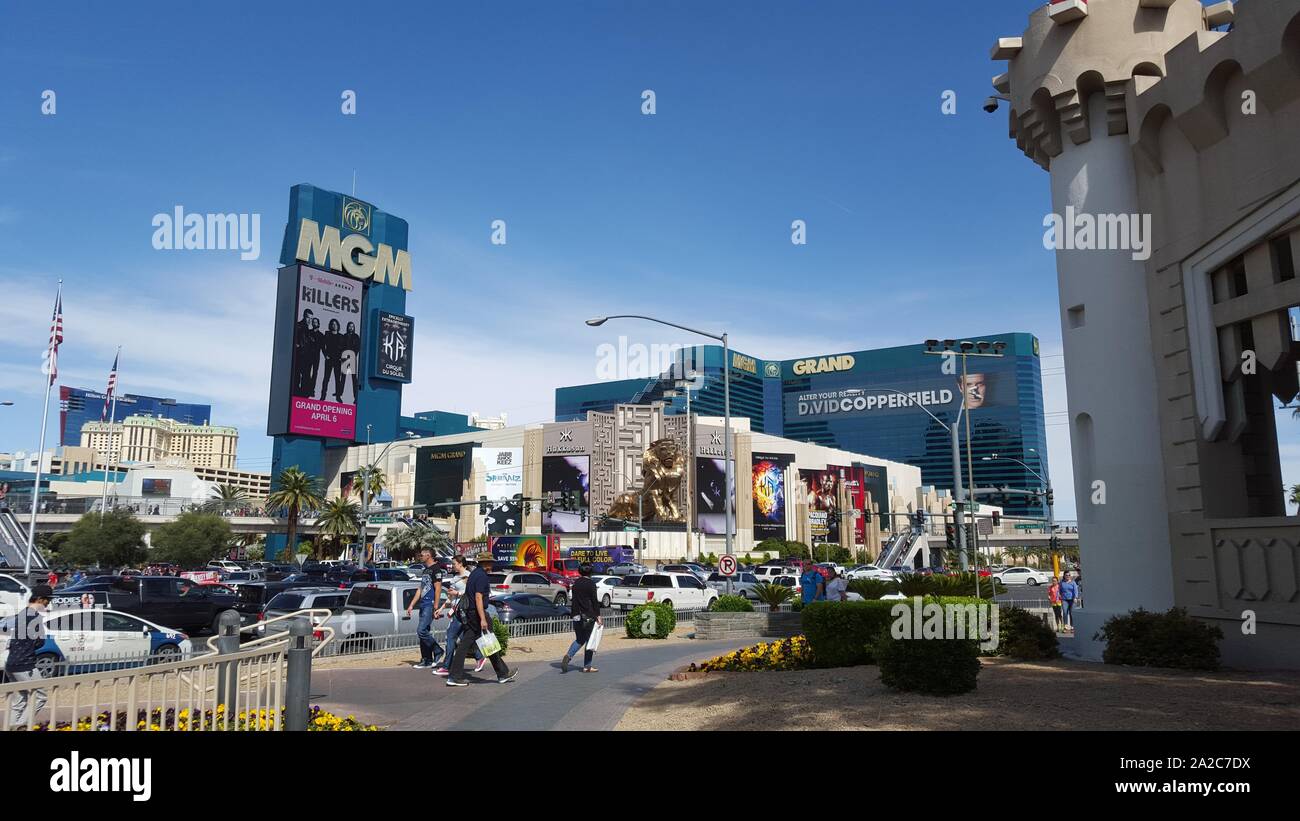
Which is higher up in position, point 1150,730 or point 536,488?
point 536,488

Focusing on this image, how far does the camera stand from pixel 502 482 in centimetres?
9725

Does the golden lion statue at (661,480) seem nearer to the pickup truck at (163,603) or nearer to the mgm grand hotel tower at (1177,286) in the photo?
the pickup truck at (163,603)

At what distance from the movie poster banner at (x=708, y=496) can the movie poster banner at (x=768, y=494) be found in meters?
4.57

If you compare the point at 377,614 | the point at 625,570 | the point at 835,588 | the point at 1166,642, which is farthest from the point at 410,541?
the point at 1166,642

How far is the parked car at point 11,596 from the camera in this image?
2072cm

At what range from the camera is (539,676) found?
47.1 ft

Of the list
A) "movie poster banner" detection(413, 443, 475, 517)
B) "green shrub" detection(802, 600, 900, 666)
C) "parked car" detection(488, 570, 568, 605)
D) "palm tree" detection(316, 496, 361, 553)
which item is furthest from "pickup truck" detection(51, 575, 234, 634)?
"movie poster banner" detection(413, 443, 475, 517)

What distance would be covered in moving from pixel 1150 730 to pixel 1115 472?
33.4 ft

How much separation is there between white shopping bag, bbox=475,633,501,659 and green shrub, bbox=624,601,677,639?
9.67 meters

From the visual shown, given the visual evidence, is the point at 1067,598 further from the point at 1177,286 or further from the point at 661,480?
the point at 661,480

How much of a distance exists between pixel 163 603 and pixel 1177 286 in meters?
24.3

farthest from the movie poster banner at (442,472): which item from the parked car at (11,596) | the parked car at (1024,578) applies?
the parked car at (11,596)
